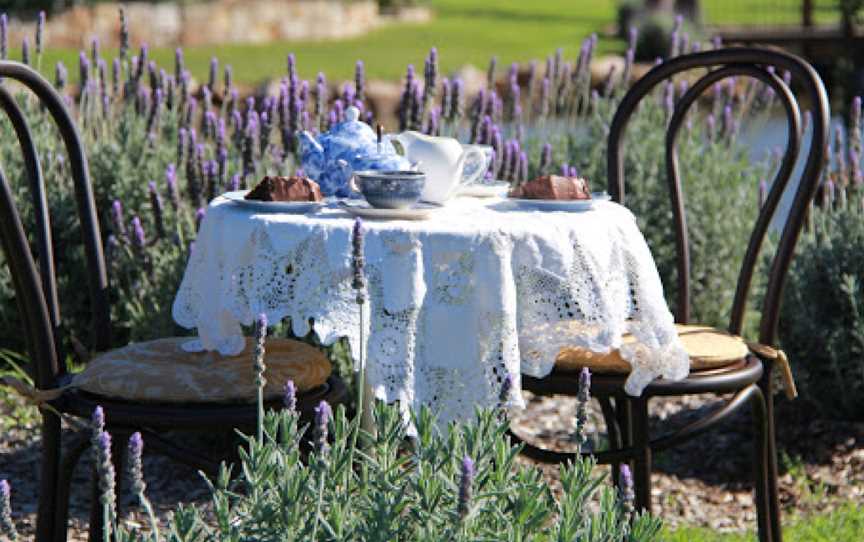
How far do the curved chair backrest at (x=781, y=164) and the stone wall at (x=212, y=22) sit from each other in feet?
42.8

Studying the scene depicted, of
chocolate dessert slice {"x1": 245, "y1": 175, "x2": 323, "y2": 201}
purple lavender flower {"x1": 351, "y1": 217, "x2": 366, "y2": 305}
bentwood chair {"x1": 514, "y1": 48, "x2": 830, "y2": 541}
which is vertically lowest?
bentwood chair {"x1": 514, "y1": 48, "x2": 830, "y2": 541}

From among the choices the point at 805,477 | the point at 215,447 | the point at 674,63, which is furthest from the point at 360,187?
the point at 805,477

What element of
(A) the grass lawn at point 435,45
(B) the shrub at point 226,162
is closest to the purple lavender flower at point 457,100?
(B) the shrub at point 226,162

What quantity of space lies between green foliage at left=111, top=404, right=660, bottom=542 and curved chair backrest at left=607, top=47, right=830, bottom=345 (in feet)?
5.08

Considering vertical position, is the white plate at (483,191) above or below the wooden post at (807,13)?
above

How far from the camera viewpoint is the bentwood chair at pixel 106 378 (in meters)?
3.14

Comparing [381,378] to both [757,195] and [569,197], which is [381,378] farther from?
[757,195]

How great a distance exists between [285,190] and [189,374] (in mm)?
473

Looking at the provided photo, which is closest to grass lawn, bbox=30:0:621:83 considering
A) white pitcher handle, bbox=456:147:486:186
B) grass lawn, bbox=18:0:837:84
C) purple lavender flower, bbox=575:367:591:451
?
grass lawn, bbox=18:0:837:84

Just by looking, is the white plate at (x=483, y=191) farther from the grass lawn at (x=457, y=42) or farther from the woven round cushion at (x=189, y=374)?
the grass lawn at (x=457, y=42)

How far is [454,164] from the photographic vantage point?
11.0 ft

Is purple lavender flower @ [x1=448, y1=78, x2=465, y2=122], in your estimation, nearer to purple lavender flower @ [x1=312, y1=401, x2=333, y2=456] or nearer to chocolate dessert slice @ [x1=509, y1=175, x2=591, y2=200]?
chocolate dessert slice @ [x1=509, y1=175, x2=591, y2=200]

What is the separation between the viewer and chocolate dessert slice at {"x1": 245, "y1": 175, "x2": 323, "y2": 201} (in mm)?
3199

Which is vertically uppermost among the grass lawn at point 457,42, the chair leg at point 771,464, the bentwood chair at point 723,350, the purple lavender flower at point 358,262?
the purple lavender flower at point 358,262
